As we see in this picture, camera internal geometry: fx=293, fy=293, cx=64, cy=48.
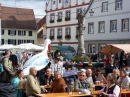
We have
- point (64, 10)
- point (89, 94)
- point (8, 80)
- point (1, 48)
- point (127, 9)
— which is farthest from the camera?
point (64, 10)

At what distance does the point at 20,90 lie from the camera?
8758 millimetres

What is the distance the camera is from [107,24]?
3362 cm

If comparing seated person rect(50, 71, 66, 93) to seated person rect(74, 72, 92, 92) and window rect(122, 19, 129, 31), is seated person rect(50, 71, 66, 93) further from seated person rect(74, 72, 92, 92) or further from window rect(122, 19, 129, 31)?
window rect(122, 19, 129, 31)

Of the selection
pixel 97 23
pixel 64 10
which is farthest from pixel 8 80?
pixel 64 10

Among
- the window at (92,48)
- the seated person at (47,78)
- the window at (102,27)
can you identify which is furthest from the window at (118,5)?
the seated person at (47,78)

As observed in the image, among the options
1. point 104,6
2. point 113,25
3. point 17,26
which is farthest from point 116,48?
point 17,26

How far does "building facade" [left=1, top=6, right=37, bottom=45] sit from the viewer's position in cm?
5178

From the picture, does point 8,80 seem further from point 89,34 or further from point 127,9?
point 89,34

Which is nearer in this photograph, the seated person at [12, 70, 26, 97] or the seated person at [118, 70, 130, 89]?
the seated person at [12, 70, 26, 97]

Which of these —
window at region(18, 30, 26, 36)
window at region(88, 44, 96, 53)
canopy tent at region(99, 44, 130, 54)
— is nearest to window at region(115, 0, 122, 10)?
window at region(88, 44, 96, 53)

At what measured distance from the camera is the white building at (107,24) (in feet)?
103

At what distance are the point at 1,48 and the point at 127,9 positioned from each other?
46.2 feet

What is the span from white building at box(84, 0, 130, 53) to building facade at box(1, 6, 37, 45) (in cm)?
1976

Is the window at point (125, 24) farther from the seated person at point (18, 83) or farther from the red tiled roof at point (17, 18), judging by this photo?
the red tiled roof at point (17, 18)
